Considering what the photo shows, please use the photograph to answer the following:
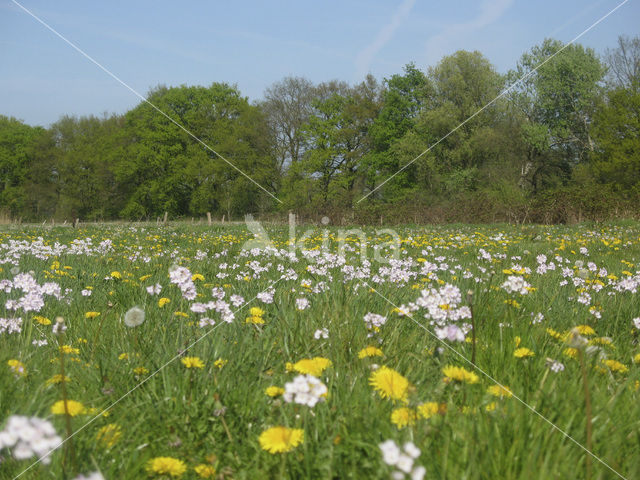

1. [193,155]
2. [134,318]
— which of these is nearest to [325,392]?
[134,318]

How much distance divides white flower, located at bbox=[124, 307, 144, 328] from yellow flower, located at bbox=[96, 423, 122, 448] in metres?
1.18

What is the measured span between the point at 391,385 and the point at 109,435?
0.96 meters

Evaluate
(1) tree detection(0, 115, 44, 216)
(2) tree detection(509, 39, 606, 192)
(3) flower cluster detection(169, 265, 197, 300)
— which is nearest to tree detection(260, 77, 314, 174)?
(2) tree detection(509, 39, 606, 192)

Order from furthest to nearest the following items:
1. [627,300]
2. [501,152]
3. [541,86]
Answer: [501,152]
[541,86]
[627,300]

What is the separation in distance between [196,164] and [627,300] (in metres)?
42.9

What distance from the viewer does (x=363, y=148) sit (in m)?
40.1

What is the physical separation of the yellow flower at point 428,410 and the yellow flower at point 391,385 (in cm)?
6

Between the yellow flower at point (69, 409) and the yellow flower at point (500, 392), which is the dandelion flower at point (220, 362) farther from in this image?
the yellow flower at point (500, 392)

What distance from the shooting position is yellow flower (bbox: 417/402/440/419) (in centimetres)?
151

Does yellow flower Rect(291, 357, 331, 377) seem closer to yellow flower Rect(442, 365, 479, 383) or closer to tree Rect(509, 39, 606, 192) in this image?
yellow flower Rect(442, 365, 479, 383)

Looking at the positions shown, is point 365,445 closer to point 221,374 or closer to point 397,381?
point 397,381

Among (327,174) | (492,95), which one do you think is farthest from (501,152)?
(327,174)

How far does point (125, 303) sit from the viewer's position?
12.1 ft

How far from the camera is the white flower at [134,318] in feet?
8.91
